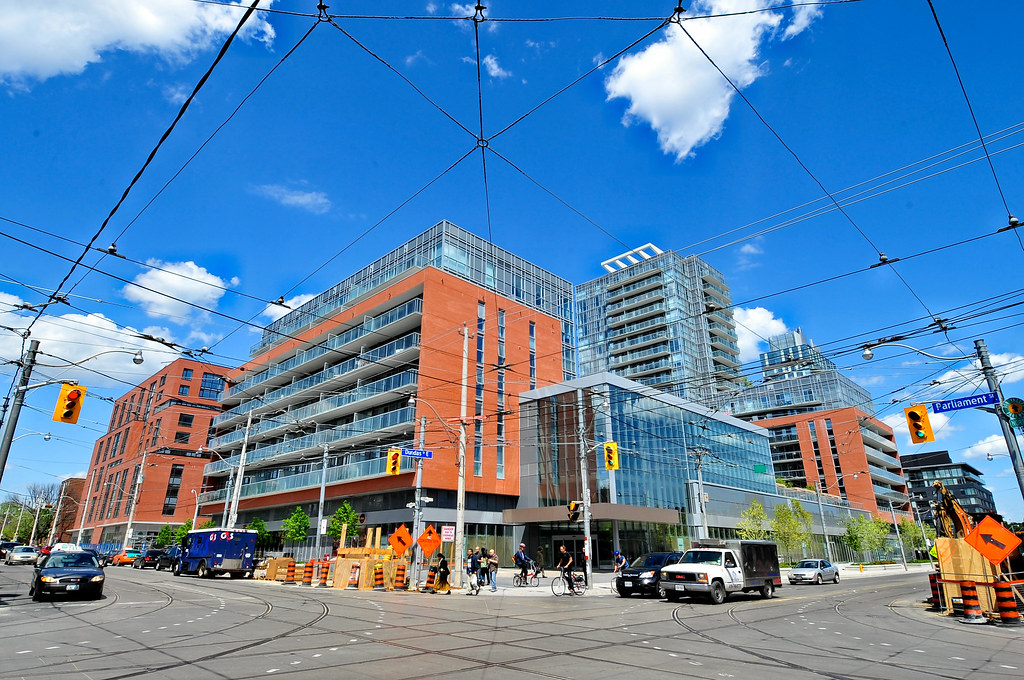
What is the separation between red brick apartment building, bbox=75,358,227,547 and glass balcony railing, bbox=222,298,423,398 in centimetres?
1891

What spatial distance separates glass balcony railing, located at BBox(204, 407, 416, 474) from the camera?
3966 cm

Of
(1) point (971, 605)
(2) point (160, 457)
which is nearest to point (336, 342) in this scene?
(2) point (160, 457)

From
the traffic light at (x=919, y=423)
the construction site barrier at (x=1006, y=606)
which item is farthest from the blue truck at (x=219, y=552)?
the construction site barrier at (x=1006, y=606)

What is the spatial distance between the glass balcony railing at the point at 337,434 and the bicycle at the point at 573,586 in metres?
16.6

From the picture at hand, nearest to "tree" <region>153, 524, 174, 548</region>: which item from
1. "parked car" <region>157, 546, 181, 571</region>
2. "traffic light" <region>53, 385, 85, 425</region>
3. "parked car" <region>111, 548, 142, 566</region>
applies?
"parked car" <region>111, 548, 142, 566</region>

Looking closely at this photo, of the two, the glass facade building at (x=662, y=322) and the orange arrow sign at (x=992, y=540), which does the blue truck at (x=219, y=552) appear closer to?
the orange arrow sign at (x=992, y=540)

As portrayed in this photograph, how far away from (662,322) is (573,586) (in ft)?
258

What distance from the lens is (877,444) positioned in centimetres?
9888

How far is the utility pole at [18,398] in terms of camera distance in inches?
699

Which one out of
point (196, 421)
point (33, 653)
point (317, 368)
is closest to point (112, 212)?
point (33, 653)

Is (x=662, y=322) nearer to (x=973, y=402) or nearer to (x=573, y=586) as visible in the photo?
(x=573, y=586)

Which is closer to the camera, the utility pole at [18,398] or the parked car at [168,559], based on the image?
the utility pole at [18,398]

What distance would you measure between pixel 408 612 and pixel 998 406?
17.9 metres

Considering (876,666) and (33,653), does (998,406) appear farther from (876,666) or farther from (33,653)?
(33,653)
